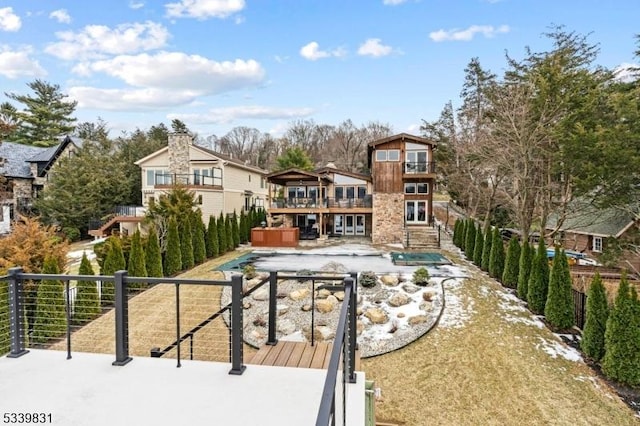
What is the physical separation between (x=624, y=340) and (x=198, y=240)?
14.8m

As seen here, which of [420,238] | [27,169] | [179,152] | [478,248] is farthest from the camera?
[27,169]

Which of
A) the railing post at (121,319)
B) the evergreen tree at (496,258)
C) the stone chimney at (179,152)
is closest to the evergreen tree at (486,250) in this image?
the evergreen tree at (496,258)

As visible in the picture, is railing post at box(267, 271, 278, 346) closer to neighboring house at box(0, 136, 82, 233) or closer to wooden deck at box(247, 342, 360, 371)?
wooden deck at box(247, 342, 360, 371)

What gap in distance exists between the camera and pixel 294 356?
4.14 m

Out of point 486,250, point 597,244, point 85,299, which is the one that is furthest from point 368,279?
point 597,244

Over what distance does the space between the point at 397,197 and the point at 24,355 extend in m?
19.7

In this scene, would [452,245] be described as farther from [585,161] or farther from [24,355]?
[24,355]

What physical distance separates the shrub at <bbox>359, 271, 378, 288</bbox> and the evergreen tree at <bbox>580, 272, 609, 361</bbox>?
18.7 ft

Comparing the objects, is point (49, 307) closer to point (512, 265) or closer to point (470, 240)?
point (512, 265)

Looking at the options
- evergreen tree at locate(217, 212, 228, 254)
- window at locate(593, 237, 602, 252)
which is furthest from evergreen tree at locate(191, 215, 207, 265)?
window at locate(593, 237, 602, 252)

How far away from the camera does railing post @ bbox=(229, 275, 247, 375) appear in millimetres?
3482

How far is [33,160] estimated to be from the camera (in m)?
27.3

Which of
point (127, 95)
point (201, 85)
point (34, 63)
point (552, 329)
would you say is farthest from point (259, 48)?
point (34, 63)

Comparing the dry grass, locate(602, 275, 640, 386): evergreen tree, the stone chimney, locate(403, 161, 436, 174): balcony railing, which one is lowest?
the dry grass
